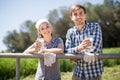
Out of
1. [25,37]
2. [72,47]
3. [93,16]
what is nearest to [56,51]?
[72,47]

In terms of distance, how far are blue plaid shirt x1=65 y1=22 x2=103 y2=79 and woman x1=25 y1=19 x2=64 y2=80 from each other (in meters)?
0.13

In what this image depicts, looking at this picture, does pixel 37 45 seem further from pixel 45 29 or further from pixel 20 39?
pixel 20 39

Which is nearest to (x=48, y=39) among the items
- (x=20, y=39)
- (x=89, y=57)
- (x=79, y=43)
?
(x=79, y=43)

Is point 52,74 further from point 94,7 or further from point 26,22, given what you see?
point 26,22

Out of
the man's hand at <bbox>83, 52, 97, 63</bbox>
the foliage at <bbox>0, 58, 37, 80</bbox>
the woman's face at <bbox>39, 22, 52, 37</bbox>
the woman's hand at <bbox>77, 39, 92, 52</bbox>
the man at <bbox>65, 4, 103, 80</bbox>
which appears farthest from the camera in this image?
the foliage at <bbox>0, 58, 37, 80</bbox>

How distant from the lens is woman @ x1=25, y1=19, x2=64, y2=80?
2.81 m

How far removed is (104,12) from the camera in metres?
43.0

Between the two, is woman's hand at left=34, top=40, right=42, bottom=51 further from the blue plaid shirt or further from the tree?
the tree

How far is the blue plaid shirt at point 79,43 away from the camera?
2793 mm

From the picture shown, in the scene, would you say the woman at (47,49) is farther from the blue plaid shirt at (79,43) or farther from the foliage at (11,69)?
the foliage at (11,69)

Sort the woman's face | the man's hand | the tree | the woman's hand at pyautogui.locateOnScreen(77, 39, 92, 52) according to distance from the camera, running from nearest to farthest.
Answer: the man's hand → the woman's hand at pyautogui.locateOnScreen(77, 39, 92, 52) → the woman's face → the tree

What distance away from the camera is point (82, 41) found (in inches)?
110

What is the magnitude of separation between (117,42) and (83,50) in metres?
39.1

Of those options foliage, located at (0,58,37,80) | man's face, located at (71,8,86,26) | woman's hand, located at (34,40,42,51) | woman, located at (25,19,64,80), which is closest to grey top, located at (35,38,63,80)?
woman, located at (25,19,64,80)
